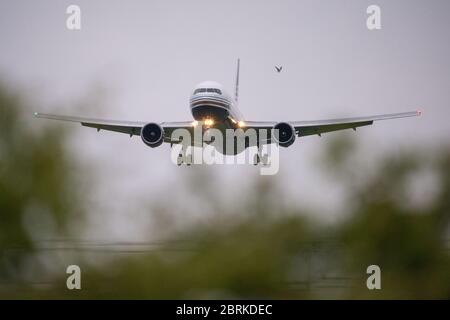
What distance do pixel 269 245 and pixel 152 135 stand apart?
14116 millimetres

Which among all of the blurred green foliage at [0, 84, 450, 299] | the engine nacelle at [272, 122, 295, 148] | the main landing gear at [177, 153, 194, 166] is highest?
the engine nacelle at [272, 122, 295, 148]

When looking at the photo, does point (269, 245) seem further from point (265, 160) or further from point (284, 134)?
point (284, 134)

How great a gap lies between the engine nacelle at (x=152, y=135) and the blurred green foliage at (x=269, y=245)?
1089cm

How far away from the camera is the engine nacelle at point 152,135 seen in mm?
28828

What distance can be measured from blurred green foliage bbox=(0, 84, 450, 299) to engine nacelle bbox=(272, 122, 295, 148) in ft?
35.8

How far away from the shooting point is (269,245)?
15.9 meters

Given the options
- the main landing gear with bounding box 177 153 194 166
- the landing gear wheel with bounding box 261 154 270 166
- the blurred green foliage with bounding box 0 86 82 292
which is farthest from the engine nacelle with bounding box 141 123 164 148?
the blurred green foliage with bounding box 0 86 82 292

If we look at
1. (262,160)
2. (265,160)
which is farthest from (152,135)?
(265,160)

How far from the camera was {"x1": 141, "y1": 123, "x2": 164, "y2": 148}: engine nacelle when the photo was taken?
94.6 feet

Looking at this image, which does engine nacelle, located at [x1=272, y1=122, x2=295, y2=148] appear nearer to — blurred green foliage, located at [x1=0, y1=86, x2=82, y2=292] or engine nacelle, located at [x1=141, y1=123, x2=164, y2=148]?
engine nacelle, located at [x1=141, y1=123, x2=164, y2=148]

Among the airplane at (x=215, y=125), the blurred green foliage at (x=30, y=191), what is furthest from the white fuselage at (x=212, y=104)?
the blurred green foliage at (x=30, y=191)
